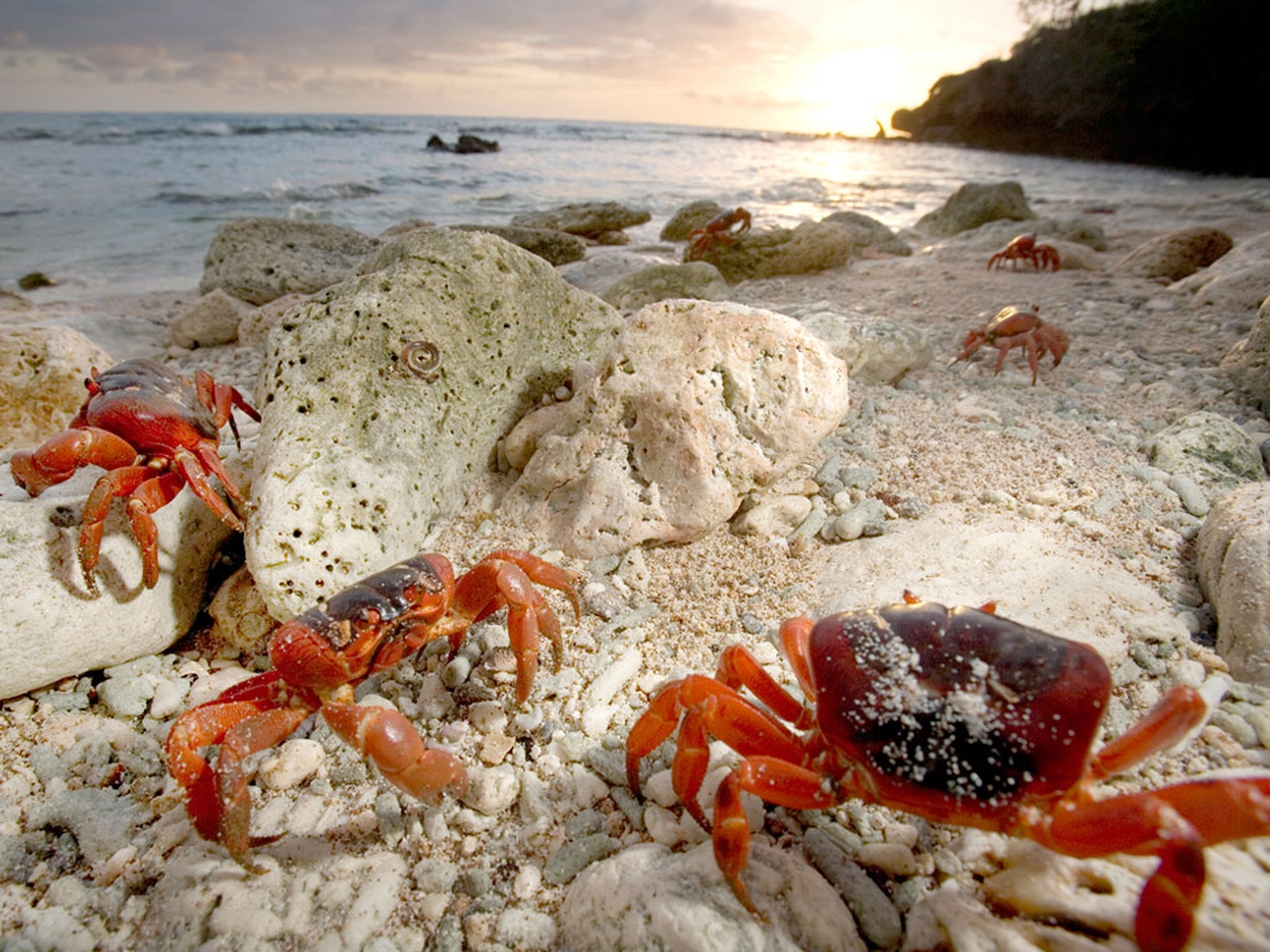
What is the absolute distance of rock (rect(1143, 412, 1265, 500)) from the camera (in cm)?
329

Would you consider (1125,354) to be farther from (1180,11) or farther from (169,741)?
(1180,11)

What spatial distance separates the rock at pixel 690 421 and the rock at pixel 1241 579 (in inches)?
62.2

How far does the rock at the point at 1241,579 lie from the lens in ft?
6.81

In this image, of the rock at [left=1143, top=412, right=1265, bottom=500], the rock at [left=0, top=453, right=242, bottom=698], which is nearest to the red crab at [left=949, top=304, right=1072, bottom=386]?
the rock at [left=1143, top=412, right=1265, bottom=500]

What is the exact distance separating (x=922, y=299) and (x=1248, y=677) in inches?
246

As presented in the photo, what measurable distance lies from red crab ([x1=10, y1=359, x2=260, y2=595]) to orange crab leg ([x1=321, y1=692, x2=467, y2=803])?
147cm

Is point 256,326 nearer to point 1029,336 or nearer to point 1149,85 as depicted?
point 1029,336

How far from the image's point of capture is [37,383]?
14.8 ft

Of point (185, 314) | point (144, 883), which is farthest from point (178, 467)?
point (185, 314)

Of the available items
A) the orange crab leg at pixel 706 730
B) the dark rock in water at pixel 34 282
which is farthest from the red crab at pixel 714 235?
the dark rock in water at pixel 34 282

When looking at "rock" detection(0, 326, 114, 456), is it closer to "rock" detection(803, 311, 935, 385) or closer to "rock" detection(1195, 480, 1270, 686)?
"rock" detection(803, 311, 935, 385)

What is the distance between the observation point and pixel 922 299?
748 cm

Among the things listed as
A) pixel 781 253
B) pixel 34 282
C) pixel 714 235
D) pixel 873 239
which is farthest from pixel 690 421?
pixel 34 282

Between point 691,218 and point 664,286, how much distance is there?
21.4 ft
